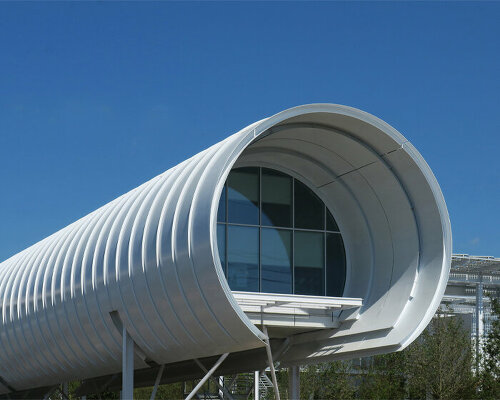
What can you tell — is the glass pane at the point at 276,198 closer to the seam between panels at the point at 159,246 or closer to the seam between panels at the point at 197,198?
the seam between panels at the point at 159,246

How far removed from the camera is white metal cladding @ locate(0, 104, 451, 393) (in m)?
18.4

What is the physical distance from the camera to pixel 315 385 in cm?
4353

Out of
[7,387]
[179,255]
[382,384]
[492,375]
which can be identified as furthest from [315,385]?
[179,255]

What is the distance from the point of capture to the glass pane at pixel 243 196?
22.9 metres

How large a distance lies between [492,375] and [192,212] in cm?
2113

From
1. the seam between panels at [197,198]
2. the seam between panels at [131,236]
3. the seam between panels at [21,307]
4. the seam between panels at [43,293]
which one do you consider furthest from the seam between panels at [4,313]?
the seam between panels at [197,198]

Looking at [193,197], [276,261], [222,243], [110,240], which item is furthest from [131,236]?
[276,261]

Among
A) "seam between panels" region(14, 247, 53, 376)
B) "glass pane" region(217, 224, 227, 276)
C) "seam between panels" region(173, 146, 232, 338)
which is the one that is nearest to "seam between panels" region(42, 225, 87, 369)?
"seam between panels" region(14, 247, 53, 376)

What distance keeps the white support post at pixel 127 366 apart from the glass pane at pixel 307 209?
17.3ft

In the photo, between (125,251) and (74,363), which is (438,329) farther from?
(125,251)

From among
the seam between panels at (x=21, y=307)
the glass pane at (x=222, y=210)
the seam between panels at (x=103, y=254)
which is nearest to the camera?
the seam between panels at (x=103, y=254)

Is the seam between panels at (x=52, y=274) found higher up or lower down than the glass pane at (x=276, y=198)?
lower down

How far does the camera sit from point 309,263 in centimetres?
2352

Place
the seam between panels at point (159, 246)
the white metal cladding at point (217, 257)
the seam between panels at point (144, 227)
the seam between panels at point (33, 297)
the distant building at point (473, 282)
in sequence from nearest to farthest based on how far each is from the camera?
the white metal cladding at point (217, 257)
the seam between panels at point (159, 246)
the seam between panels at point (144, 227)
the seam between panels at point (33, 297)
the distant building at point (473, 282)
